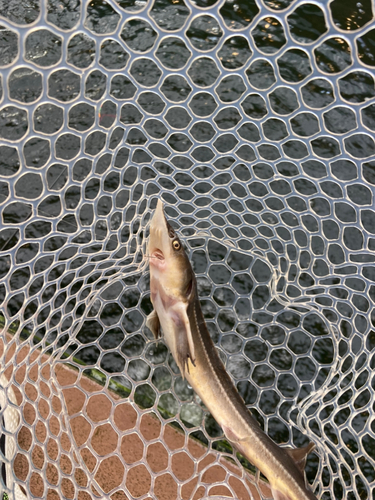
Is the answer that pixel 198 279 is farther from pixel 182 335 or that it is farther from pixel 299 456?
pixel 299 456

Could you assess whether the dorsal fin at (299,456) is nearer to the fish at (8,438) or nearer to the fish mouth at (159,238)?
the fish mouth at (159,238)

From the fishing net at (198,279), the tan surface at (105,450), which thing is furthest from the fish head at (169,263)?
the tan surface at (105,450)

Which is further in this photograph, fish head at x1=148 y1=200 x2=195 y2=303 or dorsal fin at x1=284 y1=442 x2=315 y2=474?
dorsal fin at x1=284 y1=442 x2=315 y2=474

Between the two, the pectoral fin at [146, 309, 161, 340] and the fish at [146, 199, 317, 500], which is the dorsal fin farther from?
the pectoral fin at [146, 309, 161, 340]

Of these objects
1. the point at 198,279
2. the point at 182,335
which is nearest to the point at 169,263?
the point at 182,335

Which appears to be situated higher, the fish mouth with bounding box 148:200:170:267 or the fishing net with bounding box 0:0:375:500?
the fish mouth with bounding box 148:200:170:267

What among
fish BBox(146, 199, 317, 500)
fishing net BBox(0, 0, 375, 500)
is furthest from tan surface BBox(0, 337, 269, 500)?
fish BBox(146, 199, 317, 500)
